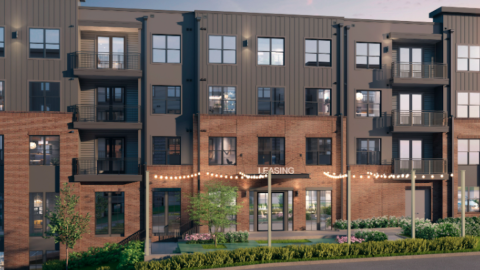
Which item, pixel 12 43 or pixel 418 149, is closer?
pixel 12 43

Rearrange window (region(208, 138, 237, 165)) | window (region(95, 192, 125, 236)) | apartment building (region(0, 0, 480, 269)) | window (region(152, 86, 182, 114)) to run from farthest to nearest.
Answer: window (region(208, 138, 237, 165)), window (region(152, 86, 182, 114)), window (region(95, 192, 125, 236)), apartment building (region(0, 0, 480, 269))

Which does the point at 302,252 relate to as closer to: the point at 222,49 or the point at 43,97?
the point at 222,49

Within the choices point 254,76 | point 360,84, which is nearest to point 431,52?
point 360,84

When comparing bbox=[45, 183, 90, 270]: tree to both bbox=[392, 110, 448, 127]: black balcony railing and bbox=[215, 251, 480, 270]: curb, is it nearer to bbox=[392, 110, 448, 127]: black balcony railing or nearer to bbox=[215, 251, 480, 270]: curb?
bbox=[215, 251, 480, 270]: curb

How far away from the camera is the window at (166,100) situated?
25578 mm

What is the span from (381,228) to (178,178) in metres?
13.6

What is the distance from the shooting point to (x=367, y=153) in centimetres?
2723

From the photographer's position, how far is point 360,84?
88.9 ft

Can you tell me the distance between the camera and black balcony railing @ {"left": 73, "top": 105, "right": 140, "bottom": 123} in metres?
25.1

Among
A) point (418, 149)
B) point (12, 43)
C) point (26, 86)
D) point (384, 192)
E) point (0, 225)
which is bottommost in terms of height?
point (0, 225)

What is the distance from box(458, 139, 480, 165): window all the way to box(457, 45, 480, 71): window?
17.0ft

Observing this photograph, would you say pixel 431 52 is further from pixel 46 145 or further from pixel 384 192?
pixel 46 145

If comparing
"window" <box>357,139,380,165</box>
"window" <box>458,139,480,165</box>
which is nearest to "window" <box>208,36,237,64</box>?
"window" <box>357,139,380,165</box>

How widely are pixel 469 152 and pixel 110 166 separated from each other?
2482 cm
